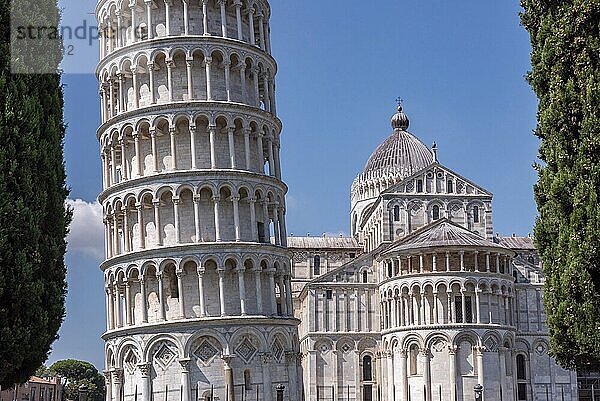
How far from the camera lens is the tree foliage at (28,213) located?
20250mm

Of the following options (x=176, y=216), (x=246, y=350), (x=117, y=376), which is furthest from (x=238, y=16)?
(x=117, y=376)

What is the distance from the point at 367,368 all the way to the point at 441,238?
10.0 m

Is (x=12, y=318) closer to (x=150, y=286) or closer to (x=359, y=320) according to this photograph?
(x=150, y=286)

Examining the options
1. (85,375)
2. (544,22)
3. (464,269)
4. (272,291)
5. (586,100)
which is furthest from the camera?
(85,375)

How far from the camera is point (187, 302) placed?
37.2 m

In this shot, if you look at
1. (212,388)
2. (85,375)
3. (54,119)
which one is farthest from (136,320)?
(85,375)

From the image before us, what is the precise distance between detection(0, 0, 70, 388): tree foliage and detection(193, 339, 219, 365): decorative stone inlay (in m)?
15.2

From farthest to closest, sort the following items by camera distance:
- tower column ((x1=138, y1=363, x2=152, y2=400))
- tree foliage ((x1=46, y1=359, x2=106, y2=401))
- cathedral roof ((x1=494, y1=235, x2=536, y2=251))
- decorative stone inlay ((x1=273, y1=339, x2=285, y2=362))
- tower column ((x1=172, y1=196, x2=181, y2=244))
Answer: tree foliage ((x1=46, y1=359, x2=106, y2=401)), cathedral roof ((x1=494, y1=235, x2=536, y2=251)), decorative stone inlay ((x1=273, y1=339, x2=285, y2=362)), tower column ((x1=172, y1=196, x2=181, y2=244)), tower column ((x1=138, y1=363, x2=152, y2=400))

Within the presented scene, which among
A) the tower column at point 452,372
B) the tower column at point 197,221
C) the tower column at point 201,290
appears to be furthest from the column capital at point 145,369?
the tower column at point 452,372

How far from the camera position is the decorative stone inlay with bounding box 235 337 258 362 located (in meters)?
37.1

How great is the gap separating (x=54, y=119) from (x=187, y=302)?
53.4 feet

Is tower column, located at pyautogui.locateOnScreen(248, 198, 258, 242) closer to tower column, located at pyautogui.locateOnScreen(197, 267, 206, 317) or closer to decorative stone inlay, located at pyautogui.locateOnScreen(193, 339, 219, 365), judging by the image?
tower column, located at pyautogui.locateOnScreen(197, 267, 206, 317)

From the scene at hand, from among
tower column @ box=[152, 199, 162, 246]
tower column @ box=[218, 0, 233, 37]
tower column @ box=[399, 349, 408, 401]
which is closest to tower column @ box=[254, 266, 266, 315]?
tower column @ box=[152, 199, 162, 246]

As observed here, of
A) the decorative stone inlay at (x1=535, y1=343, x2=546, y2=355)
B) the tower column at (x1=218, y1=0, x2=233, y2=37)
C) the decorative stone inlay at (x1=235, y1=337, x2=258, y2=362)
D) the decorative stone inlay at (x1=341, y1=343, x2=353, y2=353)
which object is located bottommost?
the decorative stone inlay at (x1=535, y1=343, x2=546, y2=355)
